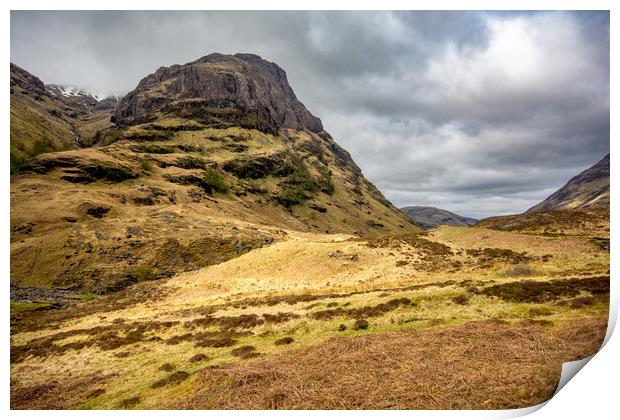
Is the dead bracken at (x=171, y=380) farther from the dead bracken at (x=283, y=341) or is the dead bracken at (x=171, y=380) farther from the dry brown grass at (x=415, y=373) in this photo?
the dead bracken at (x=283, y=341)

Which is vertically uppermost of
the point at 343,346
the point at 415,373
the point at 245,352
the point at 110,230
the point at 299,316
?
the point at 110,230

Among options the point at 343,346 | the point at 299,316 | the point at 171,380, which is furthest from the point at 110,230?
the point at 343,346

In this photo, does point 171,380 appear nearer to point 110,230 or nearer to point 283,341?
point 283,341

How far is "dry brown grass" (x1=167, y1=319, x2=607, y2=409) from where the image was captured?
9438mm

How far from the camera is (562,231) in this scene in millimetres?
43188

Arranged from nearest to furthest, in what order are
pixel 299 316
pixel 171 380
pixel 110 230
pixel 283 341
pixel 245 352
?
1. pixel 171 380
2. pixel 245 352
3. pixel 283 341
4. pixel 299 316
5. pixel 110 230

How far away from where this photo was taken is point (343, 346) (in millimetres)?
13852

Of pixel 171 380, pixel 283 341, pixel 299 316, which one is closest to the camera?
pixel 171 380

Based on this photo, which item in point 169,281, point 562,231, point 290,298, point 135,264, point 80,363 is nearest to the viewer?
point 80,363

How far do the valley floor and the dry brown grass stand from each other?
41 millimetres

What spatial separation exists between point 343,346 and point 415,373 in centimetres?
397

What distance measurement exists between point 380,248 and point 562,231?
26488 mm
